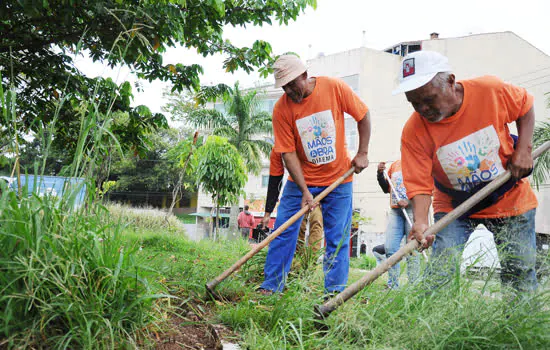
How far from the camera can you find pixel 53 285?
1684 mm

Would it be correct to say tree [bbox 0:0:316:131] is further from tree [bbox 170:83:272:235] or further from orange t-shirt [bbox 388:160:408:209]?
tree [bbox 170:83:272:235]

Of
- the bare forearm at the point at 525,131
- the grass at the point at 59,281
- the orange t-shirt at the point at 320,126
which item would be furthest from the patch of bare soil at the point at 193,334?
the bare forearm at the point at 525,131

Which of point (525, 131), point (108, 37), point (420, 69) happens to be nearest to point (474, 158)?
point (525, 131)

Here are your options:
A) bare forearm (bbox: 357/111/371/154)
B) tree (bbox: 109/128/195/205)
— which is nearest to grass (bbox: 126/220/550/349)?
bare forearm (bbox: 357/111/371/154)

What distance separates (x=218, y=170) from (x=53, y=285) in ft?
40.9

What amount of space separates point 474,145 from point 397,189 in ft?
8.98

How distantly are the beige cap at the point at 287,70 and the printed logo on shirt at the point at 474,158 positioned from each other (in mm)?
1175

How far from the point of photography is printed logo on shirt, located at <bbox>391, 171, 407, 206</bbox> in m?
5.11

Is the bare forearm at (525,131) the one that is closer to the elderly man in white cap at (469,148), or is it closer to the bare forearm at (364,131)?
the elderly man in white cap at (469,148)

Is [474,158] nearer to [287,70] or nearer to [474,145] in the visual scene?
[474,145]

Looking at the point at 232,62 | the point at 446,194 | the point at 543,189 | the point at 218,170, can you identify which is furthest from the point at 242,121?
the point at 446,194

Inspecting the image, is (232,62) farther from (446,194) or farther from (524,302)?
(524,302)

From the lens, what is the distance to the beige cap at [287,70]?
3248mm

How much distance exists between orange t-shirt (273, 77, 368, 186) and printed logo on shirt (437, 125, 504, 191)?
0.95 m
